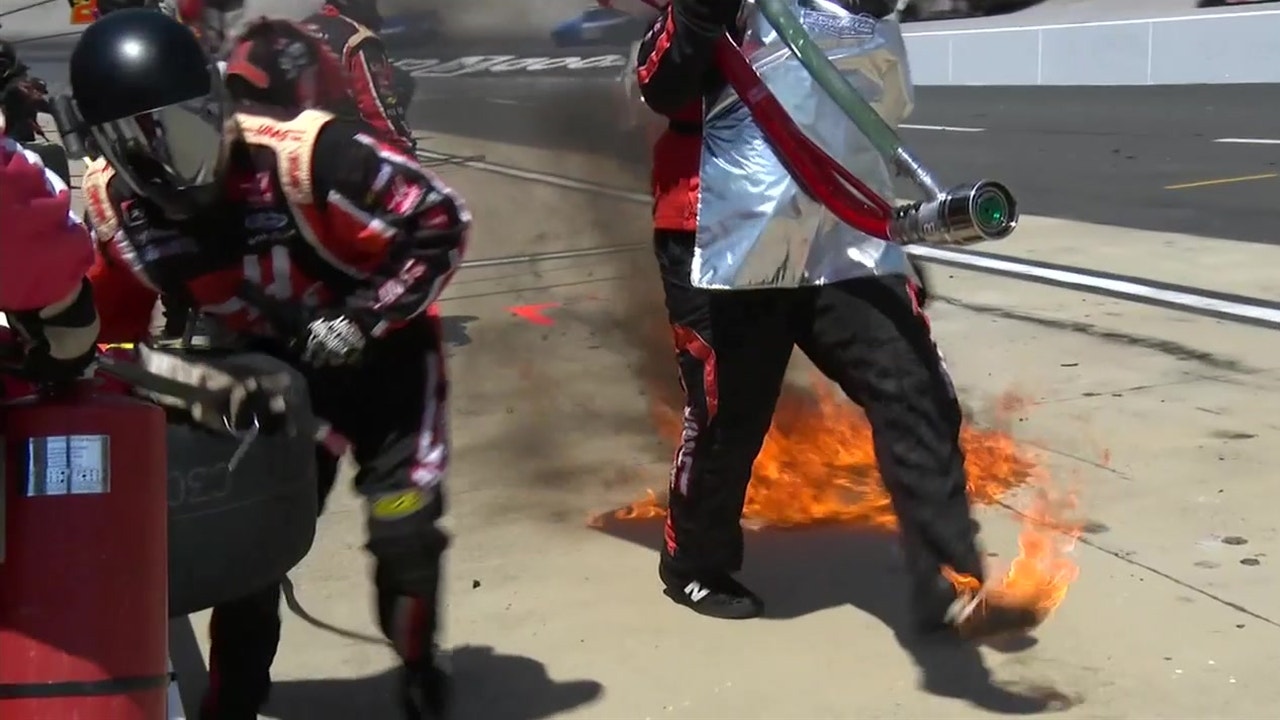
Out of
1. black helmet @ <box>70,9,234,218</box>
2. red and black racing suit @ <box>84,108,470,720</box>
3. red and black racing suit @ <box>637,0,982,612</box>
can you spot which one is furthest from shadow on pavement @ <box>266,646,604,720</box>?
black helmet @ <box>70,9,234,218</box>

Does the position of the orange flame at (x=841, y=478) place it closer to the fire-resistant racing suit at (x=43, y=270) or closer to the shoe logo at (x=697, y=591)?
the shoe logo at (x=697, y=591)

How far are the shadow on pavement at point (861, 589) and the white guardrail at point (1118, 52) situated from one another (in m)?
16.5

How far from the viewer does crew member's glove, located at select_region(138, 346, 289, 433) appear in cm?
258

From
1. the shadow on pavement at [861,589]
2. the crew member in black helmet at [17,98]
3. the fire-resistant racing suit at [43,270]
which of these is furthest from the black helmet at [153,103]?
the crew member in black helmet at [17,98]

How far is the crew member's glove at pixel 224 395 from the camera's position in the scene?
258cm

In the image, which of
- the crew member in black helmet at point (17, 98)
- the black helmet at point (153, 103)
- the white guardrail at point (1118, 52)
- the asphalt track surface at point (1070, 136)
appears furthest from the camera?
the white guardrail at point (1118, 52)

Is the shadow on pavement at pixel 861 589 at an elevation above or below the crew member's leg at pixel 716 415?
below

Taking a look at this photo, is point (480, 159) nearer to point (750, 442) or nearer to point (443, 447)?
point (750, 442)

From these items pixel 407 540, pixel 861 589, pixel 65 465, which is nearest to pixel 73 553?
pixel 65 465

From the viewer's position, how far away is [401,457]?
3262 mm

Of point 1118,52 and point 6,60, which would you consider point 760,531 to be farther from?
point 1118,52

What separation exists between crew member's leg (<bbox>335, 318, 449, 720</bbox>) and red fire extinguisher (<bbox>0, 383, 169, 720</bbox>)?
44.4 inches

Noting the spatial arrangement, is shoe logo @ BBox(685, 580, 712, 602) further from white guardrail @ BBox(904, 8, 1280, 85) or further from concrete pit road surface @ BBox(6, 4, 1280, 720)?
white guardrail @ BBox(904, 8, 1280, 85)

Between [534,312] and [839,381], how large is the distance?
13.6ft
